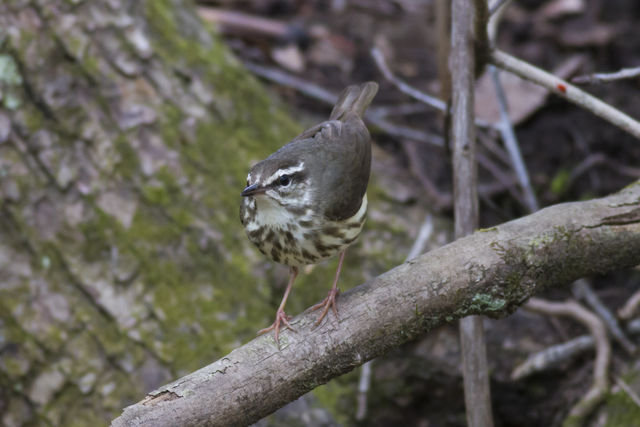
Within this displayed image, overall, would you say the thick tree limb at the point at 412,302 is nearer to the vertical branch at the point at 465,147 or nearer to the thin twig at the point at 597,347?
the vertical branch at the point at 465,147

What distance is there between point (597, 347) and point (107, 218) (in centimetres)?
299

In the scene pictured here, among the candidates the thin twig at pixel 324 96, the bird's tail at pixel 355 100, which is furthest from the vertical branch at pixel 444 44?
the bird's tail at pixel 355 100

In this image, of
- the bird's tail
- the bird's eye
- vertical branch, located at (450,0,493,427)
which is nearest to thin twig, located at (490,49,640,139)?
vertical branch, located at (450,0,493,427)

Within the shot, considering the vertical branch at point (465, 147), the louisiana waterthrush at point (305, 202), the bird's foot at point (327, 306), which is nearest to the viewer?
the bird's foot at point (327, 306)

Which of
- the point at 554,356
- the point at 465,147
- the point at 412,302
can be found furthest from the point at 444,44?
the point at 412,302

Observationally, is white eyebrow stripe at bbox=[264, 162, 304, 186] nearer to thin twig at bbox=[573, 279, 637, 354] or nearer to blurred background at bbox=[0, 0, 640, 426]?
blurred background at bbox=[0, 0, 640, 426]

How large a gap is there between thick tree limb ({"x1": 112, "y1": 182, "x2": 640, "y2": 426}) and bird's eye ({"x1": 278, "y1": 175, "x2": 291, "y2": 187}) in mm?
538

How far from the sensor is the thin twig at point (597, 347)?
148 inches

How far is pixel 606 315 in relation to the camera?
405 centimetres

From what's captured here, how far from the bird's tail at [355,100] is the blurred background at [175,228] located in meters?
0.63

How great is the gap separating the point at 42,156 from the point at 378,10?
13.2 ft

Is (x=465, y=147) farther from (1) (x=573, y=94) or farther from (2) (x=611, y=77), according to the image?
(2) (x=611, y=77)

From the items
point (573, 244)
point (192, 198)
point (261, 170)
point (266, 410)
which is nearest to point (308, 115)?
point (192, 198)

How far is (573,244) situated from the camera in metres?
2.71
